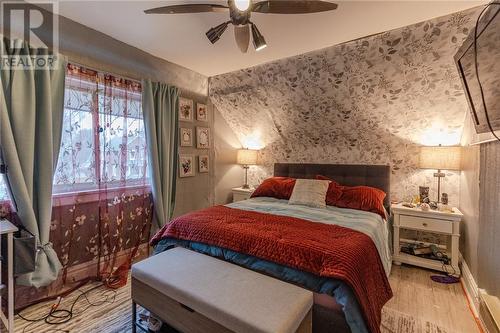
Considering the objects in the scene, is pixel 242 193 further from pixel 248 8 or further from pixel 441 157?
pixel 248 8

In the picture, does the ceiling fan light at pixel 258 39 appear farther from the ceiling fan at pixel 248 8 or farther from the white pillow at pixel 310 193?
the white pillow at pixel 310 193

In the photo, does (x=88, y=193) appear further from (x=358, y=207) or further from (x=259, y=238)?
(x=358, y=207)

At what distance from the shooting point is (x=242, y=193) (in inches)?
160

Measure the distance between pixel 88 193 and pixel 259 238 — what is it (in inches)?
71.5

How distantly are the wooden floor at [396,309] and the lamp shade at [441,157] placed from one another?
1.20 meters

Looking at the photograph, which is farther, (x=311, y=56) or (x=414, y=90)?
(x=311, y=56)

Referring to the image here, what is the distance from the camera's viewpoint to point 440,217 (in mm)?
2502

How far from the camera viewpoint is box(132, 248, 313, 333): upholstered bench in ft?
3.82

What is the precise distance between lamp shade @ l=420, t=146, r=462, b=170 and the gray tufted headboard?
0.48 metres

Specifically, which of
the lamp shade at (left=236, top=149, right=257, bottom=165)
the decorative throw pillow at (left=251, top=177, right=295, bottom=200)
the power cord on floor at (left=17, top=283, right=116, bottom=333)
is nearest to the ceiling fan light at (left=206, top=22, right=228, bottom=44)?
the decorative throw pillow at (left=251, top=177, right=295, bottom=200)

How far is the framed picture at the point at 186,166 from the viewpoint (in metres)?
3.33

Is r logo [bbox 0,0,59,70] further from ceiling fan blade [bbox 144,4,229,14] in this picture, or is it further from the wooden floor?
the wooden floor

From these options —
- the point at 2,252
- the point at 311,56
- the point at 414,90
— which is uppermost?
the point at 311,56

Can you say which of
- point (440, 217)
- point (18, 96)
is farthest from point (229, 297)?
point (440, 217)
